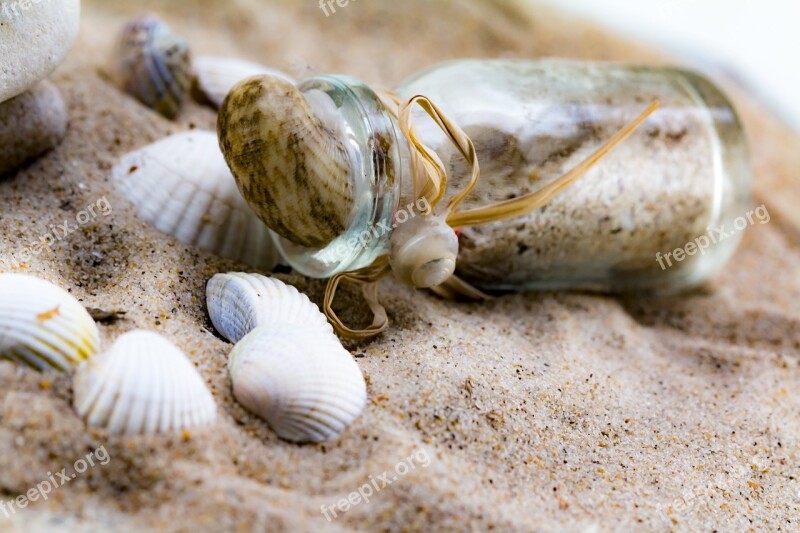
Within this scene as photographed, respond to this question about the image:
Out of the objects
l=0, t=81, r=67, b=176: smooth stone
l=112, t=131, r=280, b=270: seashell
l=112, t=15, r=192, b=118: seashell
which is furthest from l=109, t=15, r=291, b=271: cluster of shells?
l=112, t=15, r=192, b=118: seashell

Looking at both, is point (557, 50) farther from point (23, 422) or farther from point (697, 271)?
point (23, 422)

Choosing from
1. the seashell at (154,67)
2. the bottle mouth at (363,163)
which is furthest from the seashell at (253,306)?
the seashell at (154,67)

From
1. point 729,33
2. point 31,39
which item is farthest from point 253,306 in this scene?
point 729,33

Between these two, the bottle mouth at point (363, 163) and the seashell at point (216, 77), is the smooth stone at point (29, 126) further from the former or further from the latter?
the bottle mouth at point (363, 163)

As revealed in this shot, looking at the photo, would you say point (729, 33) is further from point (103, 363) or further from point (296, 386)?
point (103, 363)

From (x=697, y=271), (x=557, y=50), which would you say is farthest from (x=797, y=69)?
(x=697, y=271)

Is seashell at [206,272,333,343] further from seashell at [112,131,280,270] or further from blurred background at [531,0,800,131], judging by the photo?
blurred background at [531,0,800,131]
